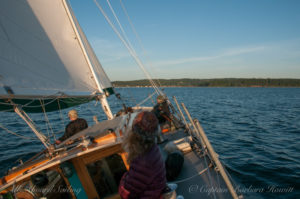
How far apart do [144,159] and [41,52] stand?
4580 mm

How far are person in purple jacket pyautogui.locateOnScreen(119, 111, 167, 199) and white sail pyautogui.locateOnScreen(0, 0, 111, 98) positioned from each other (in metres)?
3.19

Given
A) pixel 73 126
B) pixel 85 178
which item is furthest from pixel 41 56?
pixel 85 178

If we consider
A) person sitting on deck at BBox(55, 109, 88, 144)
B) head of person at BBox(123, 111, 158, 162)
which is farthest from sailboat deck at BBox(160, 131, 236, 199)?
person sitting on deck at BBox(55, 109, 88, 144)

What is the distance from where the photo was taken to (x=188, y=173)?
387cm

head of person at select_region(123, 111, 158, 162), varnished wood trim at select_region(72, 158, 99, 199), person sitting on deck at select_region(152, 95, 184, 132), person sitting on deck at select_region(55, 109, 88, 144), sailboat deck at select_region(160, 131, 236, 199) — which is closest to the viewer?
head of person at select_region(123, 111, 158, 162)

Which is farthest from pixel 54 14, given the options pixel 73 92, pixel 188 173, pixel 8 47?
pixel 188 173

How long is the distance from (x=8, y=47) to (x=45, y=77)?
1004mm

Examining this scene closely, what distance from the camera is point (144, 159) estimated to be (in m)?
1.83

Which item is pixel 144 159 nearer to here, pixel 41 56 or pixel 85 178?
pixel 85 178

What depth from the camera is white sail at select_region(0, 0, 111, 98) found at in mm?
3816

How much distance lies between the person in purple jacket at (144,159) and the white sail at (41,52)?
126 inches

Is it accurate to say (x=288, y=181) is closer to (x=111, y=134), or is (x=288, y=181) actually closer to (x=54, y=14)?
(x=111, y=134)

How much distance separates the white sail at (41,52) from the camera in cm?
382

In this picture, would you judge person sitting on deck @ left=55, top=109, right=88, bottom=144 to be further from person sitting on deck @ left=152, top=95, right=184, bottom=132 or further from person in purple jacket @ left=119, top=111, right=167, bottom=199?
person sitting on deck @ left=152, top=95, right=184, bottom=132
